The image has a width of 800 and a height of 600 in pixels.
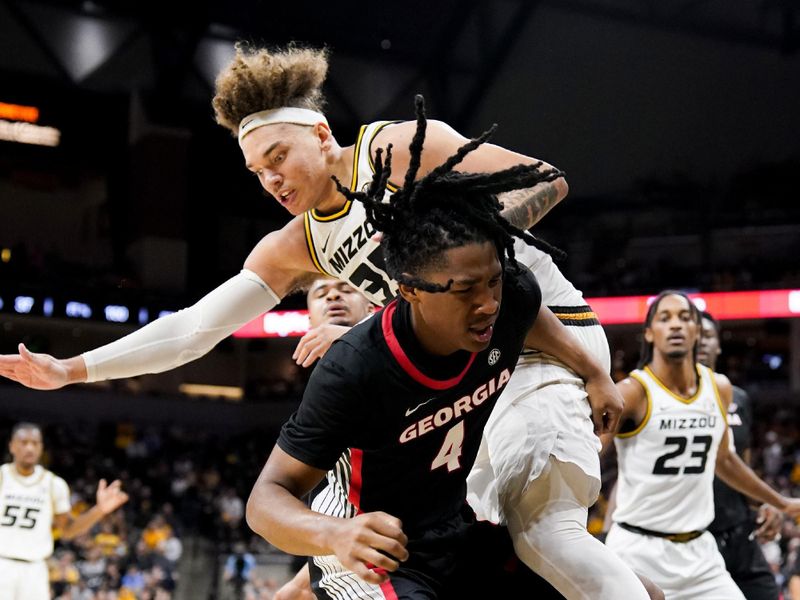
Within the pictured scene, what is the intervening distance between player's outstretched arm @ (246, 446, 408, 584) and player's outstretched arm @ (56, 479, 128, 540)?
4.26 m

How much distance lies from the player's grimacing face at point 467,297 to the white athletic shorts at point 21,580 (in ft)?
22.8

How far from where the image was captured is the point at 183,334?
3637 mm

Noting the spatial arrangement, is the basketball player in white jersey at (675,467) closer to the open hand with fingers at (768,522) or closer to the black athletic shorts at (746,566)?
the open hand with fingers at (768,522)

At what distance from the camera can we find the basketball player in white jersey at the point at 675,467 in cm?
521

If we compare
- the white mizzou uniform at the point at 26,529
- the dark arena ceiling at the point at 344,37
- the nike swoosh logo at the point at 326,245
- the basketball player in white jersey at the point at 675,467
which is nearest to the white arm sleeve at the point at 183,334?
the nike swoosh logo at the point at 326,245

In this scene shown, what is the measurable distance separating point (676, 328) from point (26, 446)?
18.2 feet

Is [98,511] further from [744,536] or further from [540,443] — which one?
[540,443]

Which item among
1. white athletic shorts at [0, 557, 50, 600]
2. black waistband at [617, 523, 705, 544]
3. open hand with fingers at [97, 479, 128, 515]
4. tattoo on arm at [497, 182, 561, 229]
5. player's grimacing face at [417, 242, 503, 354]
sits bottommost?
white athletic shorts at [0, 557, 50, 600]

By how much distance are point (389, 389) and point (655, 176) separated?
1862cm

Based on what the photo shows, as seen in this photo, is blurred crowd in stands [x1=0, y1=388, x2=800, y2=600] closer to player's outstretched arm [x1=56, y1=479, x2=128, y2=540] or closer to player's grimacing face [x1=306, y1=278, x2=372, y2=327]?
player's outstretched arm [x1=56, y1=479, x2=128, y2=540]

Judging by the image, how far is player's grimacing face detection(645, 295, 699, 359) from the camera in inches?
214

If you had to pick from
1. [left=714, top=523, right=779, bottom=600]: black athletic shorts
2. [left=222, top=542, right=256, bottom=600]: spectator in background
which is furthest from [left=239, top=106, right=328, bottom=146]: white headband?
[left=222, top=542, right=256, bottom=600]: spectator in background

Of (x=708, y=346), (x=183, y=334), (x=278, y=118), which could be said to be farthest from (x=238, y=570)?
(x=278, y=118)

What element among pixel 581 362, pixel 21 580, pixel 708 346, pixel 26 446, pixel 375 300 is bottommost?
pixel 21 580
